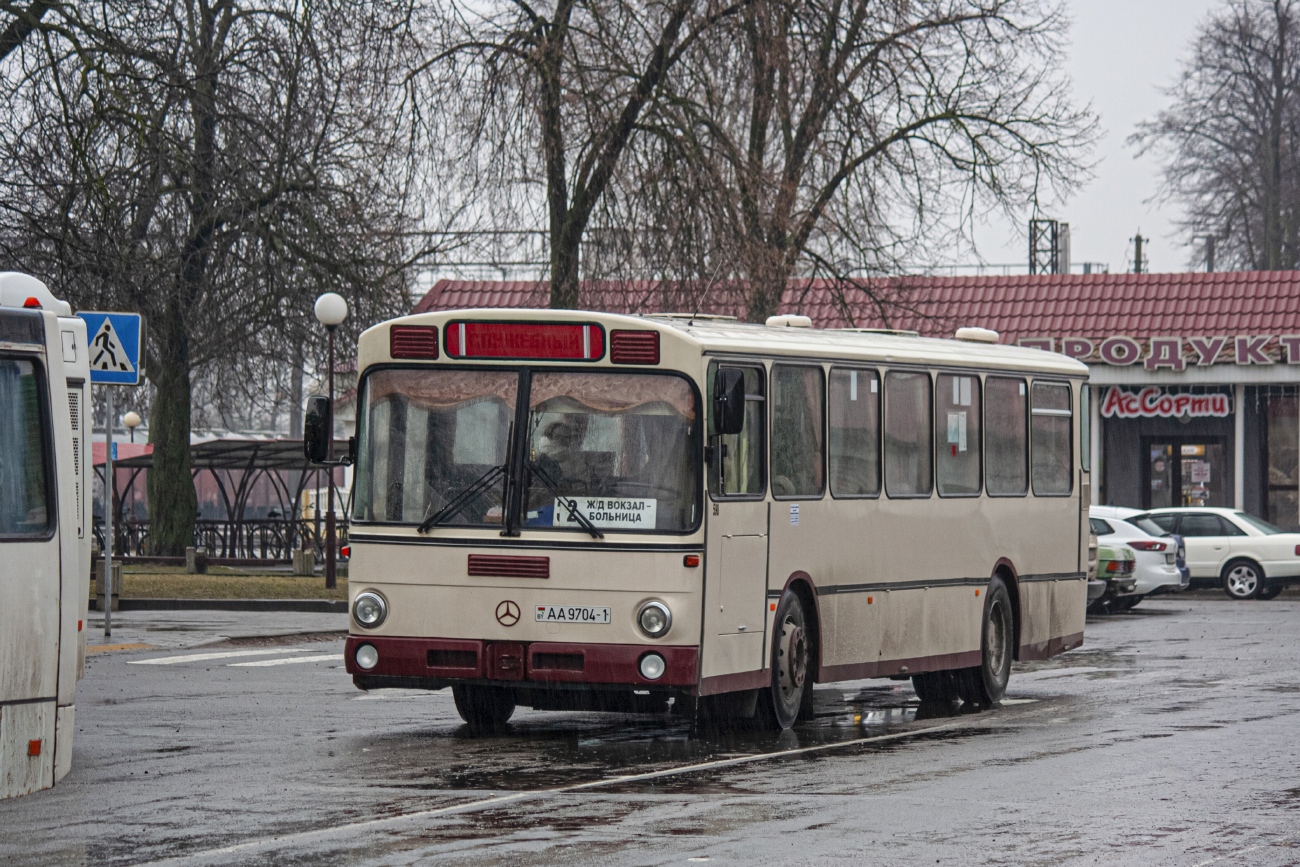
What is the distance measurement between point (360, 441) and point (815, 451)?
311 cm

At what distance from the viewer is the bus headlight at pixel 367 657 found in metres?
13.6

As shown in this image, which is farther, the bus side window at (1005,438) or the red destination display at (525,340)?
the bus side window at (1005,438)

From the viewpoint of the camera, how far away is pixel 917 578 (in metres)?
16.2

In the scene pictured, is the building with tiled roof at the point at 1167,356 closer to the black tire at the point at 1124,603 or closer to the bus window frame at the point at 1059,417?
the black tire at the point at 1124,603

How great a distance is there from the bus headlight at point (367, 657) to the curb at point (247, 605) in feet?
45.5

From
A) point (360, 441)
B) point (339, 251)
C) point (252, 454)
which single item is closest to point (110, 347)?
point (360, 441)

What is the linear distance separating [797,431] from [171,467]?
23.9m

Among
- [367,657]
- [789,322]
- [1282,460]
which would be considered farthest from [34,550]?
[1282,460]

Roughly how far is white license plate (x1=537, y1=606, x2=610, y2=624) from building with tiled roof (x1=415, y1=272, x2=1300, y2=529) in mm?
25673

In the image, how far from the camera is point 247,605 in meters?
27.8

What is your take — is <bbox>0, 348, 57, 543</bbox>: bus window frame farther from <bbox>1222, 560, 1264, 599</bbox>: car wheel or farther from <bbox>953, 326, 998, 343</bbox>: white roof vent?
<bbox>1222, 560, 1264, 599</bbox>: car wheel

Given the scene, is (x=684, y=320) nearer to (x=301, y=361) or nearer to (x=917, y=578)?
(x=917, y=578)

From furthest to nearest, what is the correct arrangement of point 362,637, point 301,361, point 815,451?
point 301,361 → point 815,451 → point 362,637

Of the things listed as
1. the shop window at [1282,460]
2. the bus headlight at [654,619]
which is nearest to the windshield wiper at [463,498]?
the bus headlight at [654,619]
